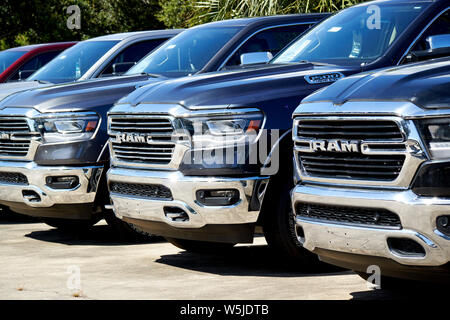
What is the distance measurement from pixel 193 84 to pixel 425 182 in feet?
9.86

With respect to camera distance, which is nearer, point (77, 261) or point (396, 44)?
point (396, 44)

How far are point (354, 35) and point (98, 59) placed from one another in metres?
4.37

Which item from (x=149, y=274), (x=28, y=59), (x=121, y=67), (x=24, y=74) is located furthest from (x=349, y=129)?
(x=28, y=59)

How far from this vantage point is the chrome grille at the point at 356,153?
208 inches

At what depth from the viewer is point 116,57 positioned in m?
11.5

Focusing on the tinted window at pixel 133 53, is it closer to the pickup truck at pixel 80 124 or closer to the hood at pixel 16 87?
the hood at pixel 16 87


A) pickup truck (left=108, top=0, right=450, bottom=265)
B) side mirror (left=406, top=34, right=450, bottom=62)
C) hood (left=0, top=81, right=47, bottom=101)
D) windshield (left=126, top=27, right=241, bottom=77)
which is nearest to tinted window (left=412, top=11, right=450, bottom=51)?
pickup truck (left=108, top=0, right=450, bottom=265)

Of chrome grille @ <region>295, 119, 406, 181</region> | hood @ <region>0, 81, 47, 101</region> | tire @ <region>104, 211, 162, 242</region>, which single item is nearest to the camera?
chrome grille @ <region>295, 119, 406, 181</region>

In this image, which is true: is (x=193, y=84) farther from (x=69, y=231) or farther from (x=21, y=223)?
(x=21, y=223)

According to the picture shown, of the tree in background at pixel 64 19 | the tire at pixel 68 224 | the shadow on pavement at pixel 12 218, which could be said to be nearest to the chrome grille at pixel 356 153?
the tire at pixel 68 224

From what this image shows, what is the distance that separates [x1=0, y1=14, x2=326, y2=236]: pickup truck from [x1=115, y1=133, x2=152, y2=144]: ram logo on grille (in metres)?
1.10

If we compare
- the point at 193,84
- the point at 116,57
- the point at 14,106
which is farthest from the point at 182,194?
the point at 116,57

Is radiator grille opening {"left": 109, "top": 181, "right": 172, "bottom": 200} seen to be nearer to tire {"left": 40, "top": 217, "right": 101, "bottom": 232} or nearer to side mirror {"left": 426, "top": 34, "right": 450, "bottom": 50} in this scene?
→ side mirror {"left": 426, "top": 34, "right": 450, "bottom": 50}

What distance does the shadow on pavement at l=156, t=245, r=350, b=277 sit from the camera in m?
7.47
